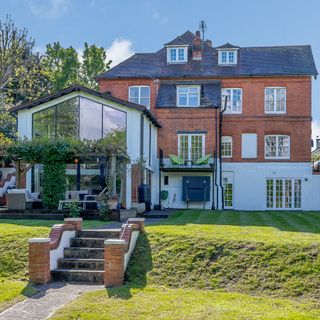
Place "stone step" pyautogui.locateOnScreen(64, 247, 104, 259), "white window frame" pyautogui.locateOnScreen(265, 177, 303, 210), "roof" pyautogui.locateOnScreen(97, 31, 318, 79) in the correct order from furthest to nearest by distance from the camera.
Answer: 1. "roof" pyautogui.locateOnScreen(97, 31, 318, 79)
2. "white window frame" pyautogui.locateOnScreen(265, 177, 303, 210)
3. "stone step" pyautogui.locateOnScreen(64, 247, 104, 259)

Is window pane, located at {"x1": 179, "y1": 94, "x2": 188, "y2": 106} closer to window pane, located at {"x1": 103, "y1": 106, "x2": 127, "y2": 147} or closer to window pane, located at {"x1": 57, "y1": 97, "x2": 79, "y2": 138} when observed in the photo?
window pane, located at {"x1": 103, "y1": 106, "x2": 127, "y2": 147}

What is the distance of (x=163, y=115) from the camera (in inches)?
1163

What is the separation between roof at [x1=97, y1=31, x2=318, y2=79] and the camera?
3078 centimetres

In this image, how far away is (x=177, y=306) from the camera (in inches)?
339

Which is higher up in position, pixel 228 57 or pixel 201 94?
pixel 228 57

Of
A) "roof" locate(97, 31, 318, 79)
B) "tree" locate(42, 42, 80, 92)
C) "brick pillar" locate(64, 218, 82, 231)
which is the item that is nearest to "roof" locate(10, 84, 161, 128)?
"roof" locate(97, 31, 318, 79)

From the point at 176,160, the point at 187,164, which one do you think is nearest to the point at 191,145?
the point at 187,164

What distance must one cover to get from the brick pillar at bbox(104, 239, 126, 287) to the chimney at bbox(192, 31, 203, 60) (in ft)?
79.1

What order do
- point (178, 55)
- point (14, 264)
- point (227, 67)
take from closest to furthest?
point (14, 264)
point (227, 67)
point (178, 55)

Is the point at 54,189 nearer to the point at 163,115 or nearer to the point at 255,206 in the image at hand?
the point at 163,115

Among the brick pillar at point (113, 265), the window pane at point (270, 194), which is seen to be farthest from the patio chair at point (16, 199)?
the window pane at point (270, 194)

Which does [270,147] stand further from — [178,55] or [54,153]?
[54,153]

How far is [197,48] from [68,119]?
491 inches

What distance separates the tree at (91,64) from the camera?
42625 mm
